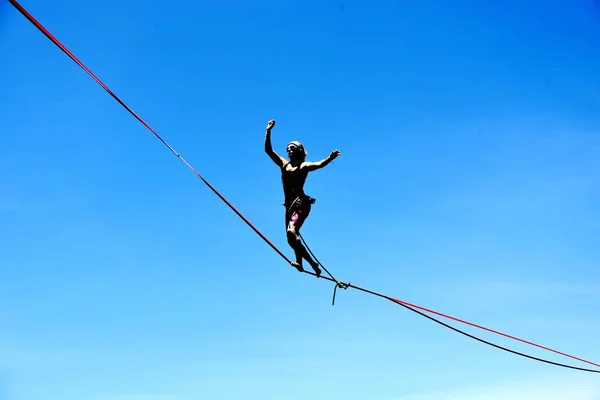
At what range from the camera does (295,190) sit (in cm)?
1228

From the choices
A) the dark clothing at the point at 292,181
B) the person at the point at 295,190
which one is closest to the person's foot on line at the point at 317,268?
the person at the point at 295,190

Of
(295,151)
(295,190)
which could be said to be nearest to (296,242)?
(295,190)

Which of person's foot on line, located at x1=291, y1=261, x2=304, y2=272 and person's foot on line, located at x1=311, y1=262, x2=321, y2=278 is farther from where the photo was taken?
person's foot on line, located at x1=311, y1=262, x2=321, y2=278

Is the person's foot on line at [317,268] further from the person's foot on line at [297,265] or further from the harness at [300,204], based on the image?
the harness at [300,204]

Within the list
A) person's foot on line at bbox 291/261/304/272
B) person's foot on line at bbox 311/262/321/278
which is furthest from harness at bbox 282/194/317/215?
person's foot on line at bbox 311/262/321/278

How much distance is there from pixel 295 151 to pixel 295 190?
0.77 metres

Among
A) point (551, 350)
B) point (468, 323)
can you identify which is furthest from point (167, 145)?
point (551, 350)

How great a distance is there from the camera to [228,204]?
10.9 meters

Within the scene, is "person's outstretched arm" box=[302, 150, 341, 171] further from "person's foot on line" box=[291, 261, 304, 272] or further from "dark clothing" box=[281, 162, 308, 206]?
"person's foot on line" box=[291, 261, 304, 272]

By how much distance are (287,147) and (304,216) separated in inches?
54.8

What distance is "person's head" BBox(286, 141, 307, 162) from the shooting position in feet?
39.7

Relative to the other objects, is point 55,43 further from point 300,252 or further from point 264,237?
point 300,252

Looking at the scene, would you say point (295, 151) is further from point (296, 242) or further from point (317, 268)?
point (317, 268)

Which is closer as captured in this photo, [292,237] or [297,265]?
[292,237]
